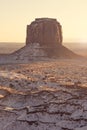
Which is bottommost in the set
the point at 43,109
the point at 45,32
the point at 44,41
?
the point at 44,41

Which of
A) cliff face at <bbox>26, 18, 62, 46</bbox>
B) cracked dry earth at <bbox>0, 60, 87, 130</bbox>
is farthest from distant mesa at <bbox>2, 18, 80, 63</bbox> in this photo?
cracked dry earth at <bbox>0, 60, 87, 130</bbox>

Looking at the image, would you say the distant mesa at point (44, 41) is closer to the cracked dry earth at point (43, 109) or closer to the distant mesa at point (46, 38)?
the distant mesa at point (46, 38)

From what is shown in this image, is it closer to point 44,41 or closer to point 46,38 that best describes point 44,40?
point 44,41

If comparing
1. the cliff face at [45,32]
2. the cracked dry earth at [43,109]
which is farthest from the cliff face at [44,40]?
the cracked dry earth at [43,109]

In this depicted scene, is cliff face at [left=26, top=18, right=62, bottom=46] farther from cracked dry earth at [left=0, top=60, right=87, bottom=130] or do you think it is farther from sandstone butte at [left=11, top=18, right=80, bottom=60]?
cracked dry earth at [left=0, top=60, right=87, bottom=130]

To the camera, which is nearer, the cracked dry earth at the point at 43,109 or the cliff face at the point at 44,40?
the cracked dry earth at the point at 43,109

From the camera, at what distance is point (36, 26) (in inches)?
3627

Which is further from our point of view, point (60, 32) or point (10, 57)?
point (60, 32)

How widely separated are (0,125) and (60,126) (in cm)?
412

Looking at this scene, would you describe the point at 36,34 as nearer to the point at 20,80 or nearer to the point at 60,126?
the point at 20,80

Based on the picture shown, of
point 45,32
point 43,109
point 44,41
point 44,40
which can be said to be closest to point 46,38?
point 44,40

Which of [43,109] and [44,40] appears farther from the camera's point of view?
[44,40]

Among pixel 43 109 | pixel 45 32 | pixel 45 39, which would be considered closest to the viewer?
pixel 43 109

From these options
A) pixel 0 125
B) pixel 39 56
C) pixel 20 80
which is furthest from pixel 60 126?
pixel 39 56
